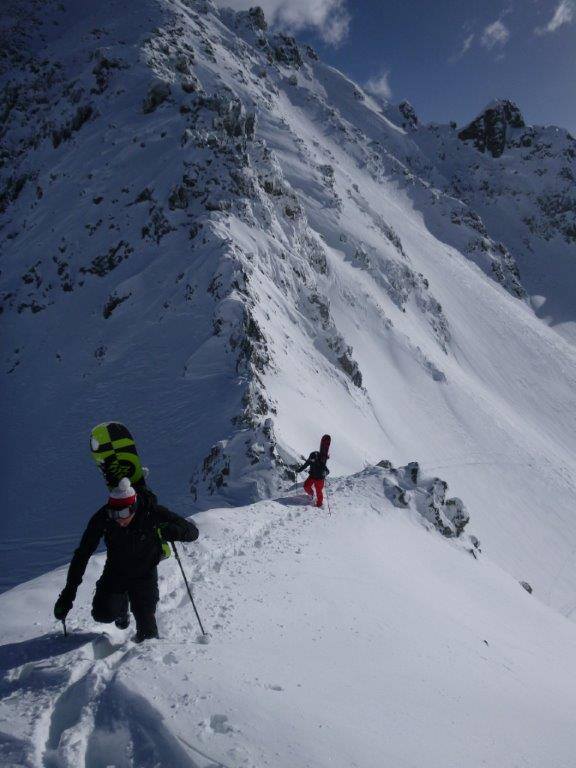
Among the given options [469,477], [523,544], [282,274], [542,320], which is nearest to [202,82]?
[282,274]

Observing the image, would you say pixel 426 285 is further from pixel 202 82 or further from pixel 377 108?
pixel 377 108

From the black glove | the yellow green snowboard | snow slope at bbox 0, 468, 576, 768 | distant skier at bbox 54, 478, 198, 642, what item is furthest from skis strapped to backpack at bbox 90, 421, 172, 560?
snow slope at bbox 0, 468, 576, 768

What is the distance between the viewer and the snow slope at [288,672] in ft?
11.0

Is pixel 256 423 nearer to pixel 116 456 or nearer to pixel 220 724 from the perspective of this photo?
pixel 116 456

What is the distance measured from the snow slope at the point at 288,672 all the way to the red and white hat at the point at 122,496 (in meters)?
1.27

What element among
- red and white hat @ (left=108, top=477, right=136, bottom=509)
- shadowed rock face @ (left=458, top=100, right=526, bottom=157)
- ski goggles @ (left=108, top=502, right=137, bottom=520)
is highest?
shadowed rock face @ (left=458, top=100, right=526, bottom=157)

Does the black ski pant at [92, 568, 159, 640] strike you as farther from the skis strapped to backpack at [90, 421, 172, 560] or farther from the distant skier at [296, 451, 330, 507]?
the distant skier at [296, 451, 330, 507]

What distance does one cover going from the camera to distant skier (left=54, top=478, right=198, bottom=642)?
454cm

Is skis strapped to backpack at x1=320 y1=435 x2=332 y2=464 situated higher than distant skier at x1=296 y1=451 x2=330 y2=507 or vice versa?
skis strapped to backpack at x1=320 y1=435 x2=332 y2=464

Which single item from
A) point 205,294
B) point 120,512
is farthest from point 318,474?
point 205,294

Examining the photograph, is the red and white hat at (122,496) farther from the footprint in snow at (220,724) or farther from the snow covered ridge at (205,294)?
the snow covered ridge at (205,294)

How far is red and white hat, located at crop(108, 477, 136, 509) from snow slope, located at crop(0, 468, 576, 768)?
127 cm

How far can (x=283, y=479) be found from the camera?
13.1 m

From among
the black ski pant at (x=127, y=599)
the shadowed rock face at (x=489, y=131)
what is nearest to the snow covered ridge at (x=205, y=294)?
the black ski pant at (x=127, y=599)
